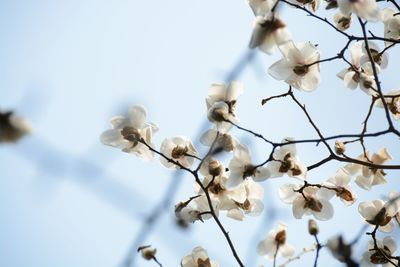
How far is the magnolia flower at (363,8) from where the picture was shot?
1647 mm

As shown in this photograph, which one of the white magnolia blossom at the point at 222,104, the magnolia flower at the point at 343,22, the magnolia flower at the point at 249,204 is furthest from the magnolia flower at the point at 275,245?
the magnolia flower at the point at 343,22

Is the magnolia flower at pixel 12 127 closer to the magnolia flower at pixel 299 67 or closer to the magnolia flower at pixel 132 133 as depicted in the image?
the magnolia flower at pixel 132 133

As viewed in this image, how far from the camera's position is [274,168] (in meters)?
1.90

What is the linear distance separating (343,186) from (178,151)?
73 cm

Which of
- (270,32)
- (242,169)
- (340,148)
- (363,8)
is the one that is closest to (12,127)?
(270,32)

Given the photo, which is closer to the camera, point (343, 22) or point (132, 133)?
point (132, 133)

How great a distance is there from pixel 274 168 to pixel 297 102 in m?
0.29

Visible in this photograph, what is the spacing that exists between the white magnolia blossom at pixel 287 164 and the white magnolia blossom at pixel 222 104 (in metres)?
0.25

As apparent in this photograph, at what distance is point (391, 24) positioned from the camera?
6.89 feet

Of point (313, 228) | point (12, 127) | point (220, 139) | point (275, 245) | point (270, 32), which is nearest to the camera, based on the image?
point (12, 127)

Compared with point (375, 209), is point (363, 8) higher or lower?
higher

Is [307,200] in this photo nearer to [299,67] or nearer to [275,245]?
[275,245]

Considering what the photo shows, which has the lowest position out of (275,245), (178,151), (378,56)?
(275,245)

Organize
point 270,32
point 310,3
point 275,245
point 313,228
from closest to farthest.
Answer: point 270,32, point 313,228, point 275,245, point 310,3
